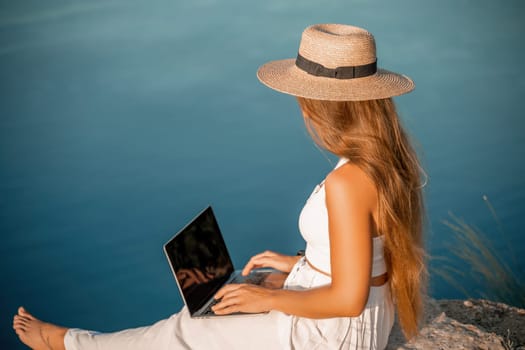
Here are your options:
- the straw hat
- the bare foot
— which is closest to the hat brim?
the straw hat

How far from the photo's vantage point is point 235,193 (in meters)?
5.85

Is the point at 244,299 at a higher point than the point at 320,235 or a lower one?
lower

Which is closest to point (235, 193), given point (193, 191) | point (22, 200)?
point (193, 191)

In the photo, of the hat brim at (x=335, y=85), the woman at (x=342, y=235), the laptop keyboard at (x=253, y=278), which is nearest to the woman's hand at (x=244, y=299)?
the woman at (x=342, y=235)

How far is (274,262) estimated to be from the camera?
2412 mm

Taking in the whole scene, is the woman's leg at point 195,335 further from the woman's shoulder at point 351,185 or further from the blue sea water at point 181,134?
the blue sea water at point 181,134

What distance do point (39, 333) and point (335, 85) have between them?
1.30m

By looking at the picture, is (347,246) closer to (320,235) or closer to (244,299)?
(320,235)

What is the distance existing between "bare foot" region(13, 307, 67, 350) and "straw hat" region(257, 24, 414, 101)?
107 centimetres

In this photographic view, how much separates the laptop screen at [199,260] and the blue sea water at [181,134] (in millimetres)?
2405

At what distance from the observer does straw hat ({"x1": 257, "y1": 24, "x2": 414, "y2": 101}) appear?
1953 millimetres

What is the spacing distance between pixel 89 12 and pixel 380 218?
7490mm

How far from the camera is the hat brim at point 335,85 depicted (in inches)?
75.8

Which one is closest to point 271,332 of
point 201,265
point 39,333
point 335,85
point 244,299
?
point 244,299
